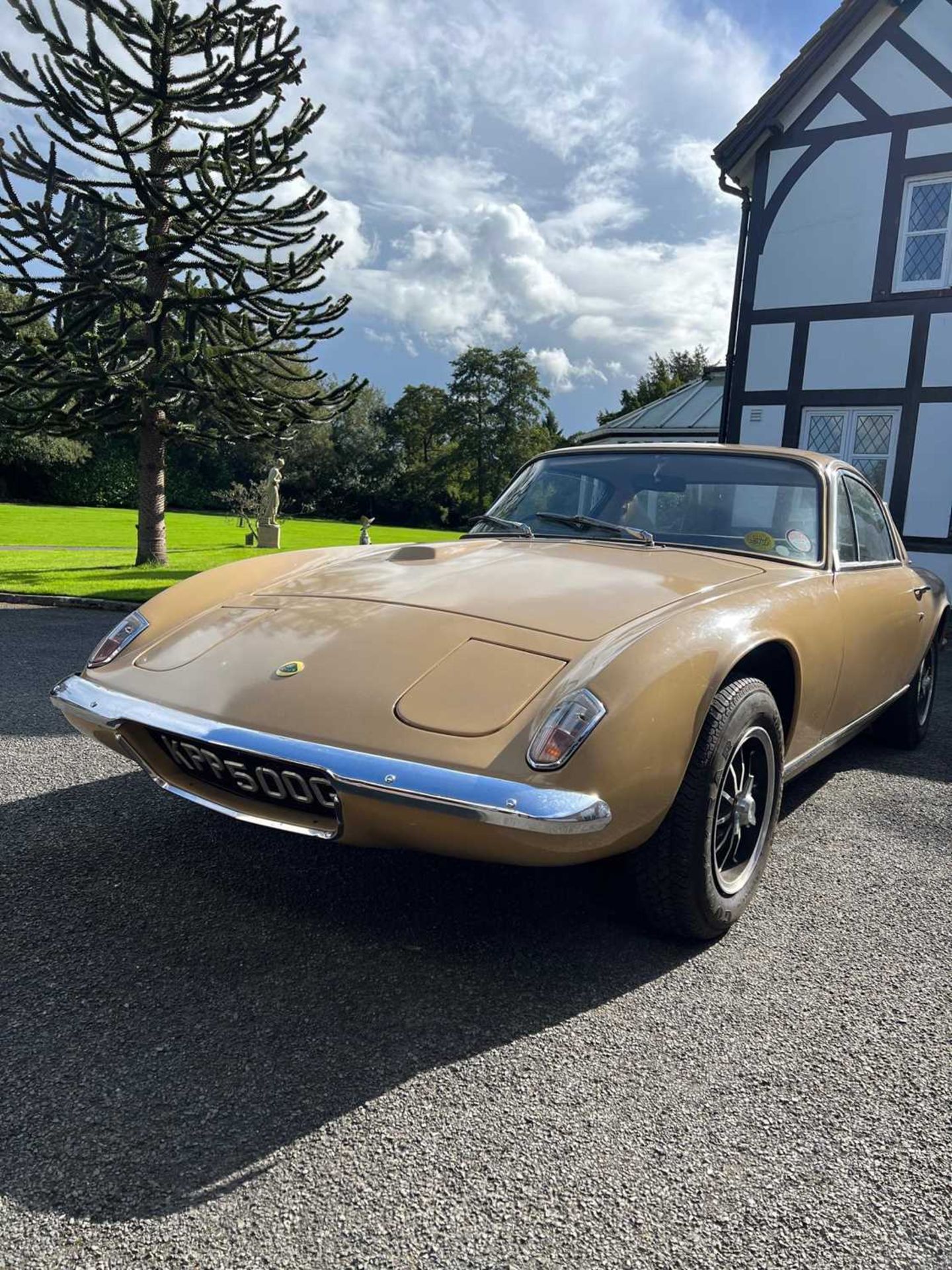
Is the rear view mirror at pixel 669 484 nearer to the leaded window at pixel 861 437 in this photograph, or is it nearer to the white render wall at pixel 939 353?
the leaded window at pixel 861 437

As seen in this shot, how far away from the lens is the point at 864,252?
11422 millimetres

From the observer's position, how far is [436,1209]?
57.1 inches

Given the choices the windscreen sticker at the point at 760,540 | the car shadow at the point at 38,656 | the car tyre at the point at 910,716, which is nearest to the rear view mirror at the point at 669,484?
the windscreen sticker at the point at 760,540

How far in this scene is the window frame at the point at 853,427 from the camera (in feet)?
37.6

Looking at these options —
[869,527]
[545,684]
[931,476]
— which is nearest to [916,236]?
[931,476]

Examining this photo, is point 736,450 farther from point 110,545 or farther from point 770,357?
point 110,545

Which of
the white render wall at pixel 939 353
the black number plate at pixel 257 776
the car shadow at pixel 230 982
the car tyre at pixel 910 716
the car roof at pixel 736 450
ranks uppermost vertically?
the white render wall at pixel 939 353

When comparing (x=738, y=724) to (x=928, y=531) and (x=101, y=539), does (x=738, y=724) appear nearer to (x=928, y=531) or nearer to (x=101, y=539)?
(x=928, y=531)

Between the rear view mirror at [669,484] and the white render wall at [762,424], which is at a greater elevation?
the white render wall at [762,424]

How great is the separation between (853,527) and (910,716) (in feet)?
4.85

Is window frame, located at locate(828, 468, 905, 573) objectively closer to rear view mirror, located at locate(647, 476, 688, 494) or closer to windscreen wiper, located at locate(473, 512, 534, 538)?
rear view mirror, located at locate(647, 476, 688, 494)

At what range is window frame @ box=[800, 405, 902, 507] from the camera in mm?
11461

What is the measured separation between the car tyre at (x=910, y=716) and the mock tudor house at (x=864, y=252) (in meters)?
7.22

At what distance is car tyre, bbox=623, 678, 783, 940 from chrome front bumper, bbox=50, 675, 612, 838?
15.0 inches
